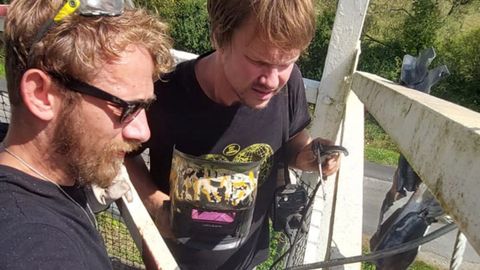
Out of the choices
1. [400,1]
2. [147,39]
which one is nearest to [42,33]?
[147,39]

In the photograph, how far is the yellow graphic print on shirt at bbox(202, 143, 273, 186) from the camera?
5.45ft

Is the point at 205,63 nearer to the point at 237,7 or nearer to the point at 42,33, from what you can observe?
the point at 237,7

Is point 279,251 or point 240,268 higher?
point 240,268

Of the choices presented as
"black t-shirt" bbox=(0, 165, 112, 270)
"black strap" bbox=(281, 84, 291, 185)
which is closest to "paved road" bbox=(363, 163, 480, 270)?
"black strap" bbox=(281, 84, 291, 185)

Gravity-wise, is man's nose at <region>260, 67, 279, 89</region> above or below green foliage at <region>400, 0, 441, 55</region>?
above

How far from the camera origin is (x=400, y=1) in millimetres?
26672

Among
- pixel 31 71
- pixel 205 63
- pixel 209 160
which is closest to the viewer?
pixel 31 71

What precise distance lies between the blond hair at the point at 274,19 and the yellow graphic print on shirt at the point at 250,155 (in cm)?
38

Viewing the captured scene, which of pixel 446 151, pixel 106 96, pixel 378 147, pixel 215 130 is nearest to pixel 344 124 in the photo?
pixel 215 130

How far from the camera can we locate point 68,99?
3.41 feet

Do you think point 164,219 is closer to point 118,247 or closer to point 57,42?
point 57,42

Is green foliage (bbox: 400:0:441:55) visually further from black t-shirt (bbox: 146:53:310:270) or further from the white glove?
the white glove

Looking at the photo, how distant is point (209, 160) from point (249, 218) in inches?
11.6

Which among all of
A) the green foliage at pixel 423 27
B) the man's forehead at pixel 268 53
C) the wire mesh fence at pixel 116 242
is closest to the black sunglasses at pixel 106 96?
the man's forehead at pixel 268 53
